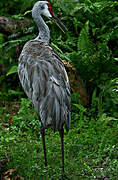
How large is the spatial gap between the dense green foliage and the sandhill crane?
500 millimetres

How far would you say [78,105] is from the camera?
698 centimetres

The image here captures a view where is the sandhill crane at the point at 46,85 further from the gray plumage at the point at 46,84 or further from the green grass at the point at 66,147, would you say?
the green grass at the point at 66,147

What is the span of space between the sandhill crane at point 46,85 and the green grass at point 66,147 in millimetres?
372

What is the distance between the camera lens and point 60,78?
5.00 m

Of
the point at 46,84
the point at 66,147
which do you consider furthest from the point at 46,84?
the point at 66,147

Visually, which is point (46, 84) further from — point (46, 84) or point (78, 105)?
point (78, 105)

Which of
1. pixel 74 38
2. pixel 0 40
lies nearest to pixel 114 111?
pixel 74 38

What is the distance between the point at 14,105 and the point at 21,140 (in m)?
1.80

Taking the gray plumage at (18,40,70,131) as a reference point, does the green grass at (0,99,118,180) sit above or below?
below

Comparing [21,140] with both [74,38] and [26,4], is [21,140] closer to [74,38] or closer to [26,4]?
[74,38]

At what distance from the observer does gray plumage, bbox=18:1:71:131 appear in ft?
15.6

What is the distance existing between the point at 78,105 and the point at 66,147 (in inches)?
50.0

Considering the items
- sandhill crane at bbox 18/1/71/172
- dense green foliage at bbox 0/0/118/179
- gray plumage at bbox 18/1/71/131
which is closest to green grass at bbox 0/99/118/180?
dense green foliage at bbox 0/0/118/179

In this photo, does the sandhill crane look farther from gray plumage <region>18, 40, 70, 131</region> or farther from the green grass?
the green grass
